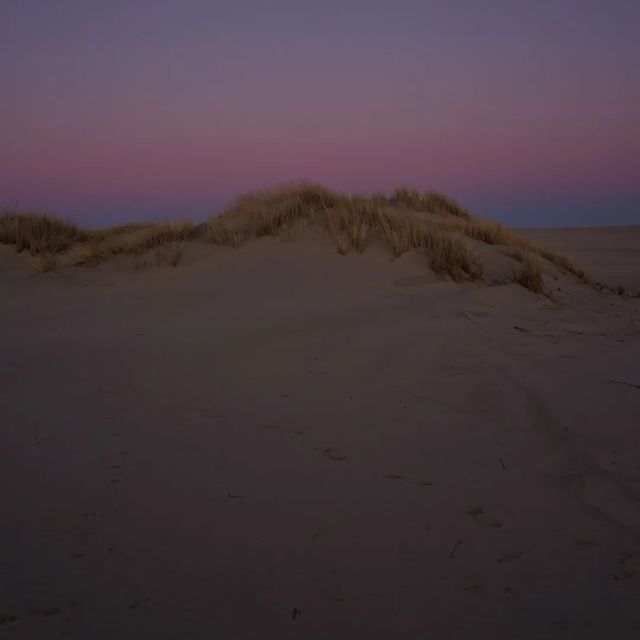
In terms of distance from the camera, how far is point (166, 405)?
9.50 feet

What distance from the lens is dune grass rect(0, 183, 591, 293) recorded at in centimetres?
643

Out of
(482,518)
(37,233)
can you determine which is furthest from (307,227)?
(482,518)

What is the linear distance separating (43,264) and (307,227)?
3.25m

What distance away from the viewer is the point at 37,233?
27.3 ft

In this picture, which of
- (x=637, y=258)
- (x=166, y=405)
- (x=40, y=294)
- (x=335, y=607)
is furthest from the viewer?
(x=637, y=258)

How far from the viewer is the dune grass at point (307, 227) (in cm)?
643

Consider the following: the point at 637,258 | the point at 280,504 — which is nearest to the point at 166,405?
the point at 280,504

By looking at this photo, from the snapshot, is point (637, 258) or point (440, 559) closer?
point (440, 559)

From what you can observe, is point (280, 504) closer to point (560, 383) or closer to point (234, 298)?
point (560, 383)

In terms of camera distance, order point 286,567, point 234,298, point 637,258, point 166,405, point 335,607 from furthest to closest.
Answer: point 637,258, point 234,298, point 166,405, point 286,567, point 335,607

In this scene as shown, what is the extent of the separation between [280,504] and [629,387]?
2.08 meters

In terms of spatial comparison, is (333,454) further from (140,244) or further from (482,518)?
(140,244)

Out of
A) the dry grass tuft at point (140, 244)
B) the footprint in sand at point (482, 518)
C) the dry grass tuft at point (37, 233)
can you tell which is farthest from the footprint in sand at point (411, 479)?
the dry grass tuft at point (37, 233)

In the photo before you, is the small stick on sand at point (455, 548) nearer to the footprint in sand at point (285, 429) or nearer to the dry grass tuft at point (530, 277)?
the footprint in sand at point (285, 429)
